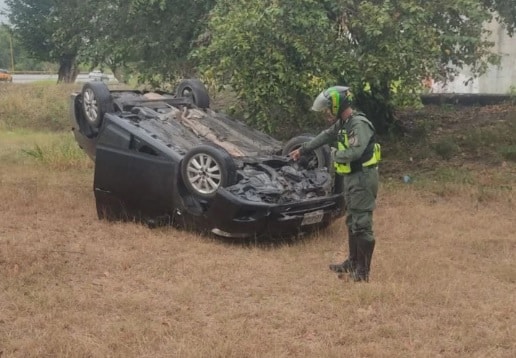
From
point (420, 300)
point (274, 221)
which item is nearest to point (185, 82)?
point (274, 221)

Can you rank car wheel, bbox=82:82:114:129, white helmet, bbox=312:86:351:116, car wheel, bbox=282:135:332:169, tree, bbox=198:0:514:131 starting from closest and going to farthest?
white helmet, bbox=312:86:351:116 < car wheel, bbox=282:135:332:169 < car wheel, bbox=82:82:114:129 < tree, bbox=198:0:514:131

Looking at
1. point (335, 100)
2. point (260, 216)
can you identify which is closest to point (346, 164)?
point (335, 100)

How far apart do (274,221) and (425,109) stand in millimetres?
9577

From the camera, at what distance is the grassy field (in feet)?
13.3

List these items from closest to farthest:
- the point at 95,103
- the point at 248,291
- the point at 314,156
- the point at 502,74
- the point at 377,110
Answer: the point at 248,291
the point at 314,156
the point at 95,103
the point at 377,110
the point at 502,74

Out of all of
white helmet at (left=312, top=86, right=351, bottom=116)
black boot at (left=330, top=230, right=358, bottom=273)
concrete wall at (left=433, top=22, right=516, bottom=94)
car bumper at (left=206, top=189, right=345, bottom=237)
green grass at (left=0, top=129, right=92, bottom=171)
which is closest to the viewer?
white helmet at (left=312, top=86, right=351, bottom=116)

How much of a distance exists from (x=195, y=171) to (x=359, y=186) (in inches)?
69.0

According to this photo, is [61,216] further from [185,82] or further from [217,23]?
[217,23]

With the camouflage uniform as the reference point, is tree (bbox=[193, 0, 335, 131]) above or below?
above

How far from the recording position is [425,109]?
14.8 metres

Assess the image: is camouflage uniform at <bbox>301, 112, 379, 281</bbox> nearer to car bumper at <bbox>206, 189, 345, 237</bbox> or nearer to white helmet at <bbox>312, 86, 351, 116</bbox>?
white helmet at <bbox>312, 86, 351, 116</bbox>

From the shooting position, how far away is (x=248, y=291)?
5.06 metres

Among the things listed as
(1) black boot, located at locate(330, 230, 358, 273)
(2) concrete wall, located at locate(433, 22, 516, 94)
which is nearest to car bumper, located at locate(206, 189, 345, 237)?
(1) black boot, located at locate(330, 230, 358, 273)

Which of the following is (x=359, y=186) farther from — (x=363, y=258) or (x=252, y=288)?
(x=252, y=288)
